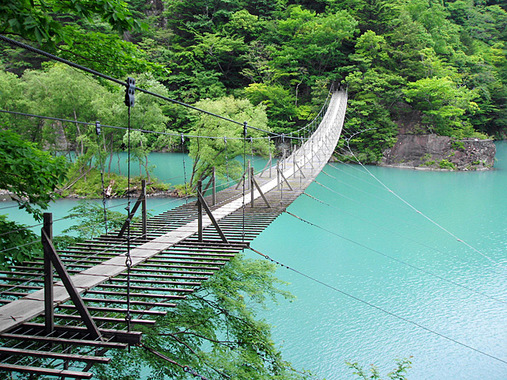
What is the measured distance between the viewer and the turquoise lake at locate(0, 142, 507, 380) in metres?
5.40

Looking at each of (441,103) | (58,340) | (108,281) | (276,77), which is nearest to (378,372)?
(108,281)

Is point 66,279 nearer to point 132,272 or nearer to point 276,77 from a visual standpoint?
point 132,272

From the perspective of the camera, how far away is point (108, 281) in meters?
2.57

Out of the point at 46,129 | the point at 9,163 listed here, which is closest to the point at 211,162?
the point at 46,129

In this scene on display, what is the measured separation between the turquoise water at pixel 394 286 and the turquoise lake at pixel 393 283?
0.06 feet

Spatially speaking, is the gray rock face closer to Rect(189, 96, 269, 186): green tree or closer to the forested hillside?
the forested hillside

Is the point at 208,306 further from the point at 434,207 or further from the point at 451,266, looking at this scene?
the point at 434,207

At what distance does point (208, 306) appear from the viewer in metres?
4.33

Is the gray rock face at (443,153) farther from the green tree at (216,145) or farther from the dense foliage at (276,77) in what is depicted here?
the green tree at (216,145)

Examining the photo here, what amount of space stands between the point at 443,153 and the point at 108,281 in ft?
57.9

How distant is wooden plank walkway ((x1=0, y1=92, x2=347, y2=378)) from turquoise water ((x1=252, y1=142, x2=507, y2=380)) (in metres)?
1.92

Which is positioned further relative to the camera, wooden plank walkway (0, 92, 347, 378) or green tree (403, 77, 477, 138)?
green tree (403, 77, 477, 138)

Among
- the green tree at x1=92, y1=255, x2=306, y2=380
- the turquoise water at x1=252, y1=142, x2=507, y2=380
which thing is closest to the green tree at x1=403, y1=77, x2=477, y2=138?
the turquoise water at x1=252, y1=142, x2=507, y2=380

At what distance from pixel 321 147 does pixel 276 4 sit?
13.2 metres
